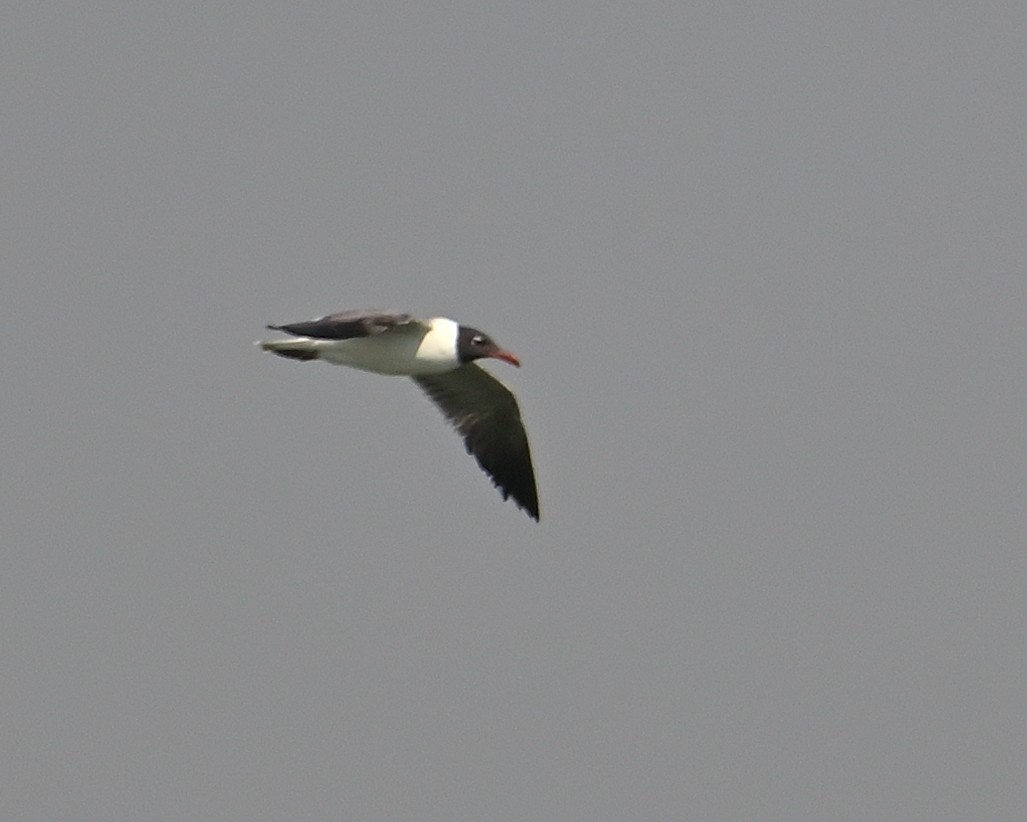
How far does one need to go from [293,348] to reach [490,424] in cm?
282

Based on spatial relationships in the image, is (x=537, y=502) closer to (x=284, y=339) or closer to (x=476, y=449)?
(x=476, y=449)

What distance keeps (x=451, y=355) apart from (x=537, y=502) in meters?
2.97

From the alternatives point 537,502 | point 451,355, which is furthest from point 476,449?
point 451,355

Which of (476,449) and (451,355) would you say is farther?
(476,449)

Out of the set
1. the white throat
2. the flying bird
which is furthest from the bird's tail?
the white throat

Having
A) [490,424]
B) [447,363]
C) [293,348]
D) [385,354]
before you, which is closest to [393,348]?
[385,354]

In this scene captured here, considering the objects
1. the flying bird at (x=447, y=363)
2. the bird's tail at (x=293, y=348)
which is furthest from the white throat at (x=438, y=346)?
the bird's tail at (x=293, y=348)

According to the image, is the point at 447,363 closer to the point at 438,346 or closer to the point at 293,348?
the point at 438,346

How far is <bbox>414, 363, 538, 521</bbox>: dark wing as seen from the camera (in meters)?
19.4

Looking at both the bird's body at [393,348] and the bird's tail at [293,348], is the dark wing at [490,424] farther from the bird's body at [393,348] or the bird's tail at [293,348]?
the bird's tail at [293,348]

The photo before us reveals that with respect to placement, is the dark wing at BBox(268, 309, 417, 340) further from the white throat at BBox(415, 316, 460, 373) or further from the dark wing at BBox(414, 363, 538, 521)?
the dark wing at BBox(414, 363, 538, 521)

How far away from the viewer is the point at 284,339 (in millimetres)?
17609

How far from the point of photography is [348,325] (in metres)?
16.9

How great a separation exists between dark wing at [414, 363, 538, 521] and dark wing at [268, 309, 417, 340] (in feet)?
6.68
